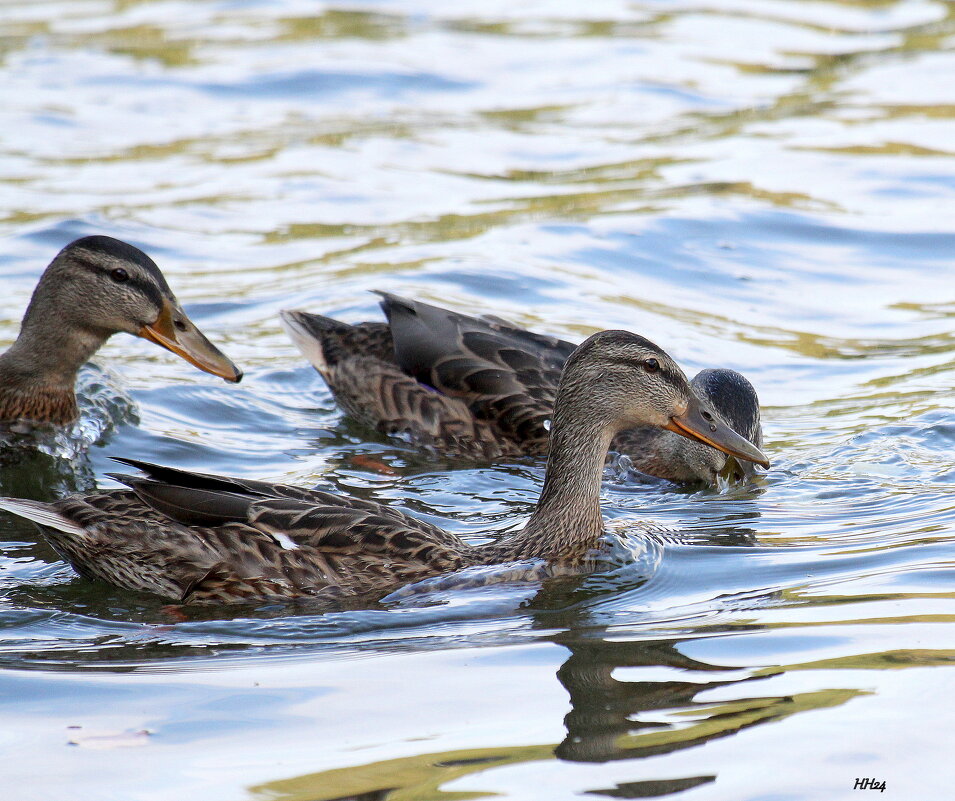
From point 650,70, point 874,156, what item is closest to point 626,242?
point 874,156

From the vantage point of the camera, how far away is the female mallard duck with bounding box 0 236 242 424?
770cm

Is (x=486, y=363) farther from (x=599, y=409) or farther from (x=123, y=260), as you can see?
(x=123, y=260)

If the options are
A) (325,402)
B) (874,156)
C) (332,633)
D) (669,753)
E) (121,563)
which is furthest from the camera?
(874,156)

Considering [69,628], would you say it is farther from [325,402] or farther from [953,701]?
[325,402]

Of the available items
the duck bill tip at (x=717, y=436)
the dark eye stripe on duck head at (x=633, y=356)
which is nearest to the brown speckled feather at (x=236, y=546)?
the dark eye stripe on duck head at (x=633, y=356)

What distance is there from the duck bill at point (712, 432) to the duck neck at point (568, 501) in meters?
0.35

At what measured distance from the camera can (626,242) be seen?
11797 millimetres

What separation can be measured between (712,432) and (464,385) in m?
2.14

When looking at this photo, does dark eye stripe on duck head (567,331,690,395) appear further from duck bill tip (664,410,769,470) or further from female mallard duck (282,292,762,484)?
female mallard duck (282,292,762,484)

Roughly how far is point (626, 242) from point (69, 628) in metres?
7.13

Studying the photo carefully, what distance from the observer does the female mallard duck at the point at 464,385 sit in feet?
26.3

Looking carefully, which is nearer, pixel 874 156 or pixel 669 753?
pixel 669 753

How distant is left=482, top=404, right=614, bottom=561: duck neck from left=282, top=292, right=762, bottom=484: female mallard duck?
1328 mm

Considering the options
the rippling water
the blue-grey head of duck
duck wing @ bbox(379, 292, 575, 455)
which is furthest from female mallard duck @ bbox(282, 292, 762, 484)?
the blue-grey head of duck
